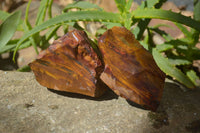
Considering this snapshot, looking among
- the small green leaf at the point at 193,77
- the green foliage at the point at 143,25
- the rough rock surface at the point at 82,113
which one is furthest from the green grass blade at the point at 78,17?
the small green leaf at the point at 193,77

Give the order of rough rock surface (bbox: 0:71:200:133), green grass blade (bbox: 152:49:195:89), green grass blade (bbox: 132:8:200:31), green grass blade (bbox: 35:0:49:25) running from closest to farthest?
rough rock surface (bbox: 0:71:200:133)
green grass blade (bbox: 132:8:200:31)
green grass blade (bbox: 152:49:195:89)
green grass blade (bbox: 35:0:49:25)

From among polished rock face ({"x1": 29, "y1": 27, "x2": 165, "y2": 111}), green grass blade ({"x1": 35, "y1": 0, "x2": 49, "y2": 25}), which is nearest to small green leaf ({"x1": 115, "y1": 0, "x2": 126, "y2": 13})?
polished rock face ({"x1": 29, "y1": 27, "x2": 165, "y2": 111})

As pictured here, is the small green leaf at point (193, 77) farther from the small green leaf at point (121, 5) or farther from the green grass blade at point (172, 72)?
the small green leaf at point (121, 5)

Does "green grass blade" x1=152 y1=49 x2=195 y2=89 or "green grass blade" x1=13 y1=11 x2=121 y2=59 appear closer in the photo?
"green grass blade" x1=13 y1=11 x2=121 y2=59

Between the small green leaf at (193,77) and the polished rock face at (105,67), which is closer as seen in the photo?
the polished rock face at (105,67)

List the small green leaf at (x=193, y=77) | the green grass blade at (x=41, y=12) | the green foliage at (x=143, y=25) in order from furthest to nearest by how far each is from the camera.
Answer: the green grass blade at (x=41, y=12), the small green leaf at (x=193, y=77), the green foliage at (x=143, y=25)

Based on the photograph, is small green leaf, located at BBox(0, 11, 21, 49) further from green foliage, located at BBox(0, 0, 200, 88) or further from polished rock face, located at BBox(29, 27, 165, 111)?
polished rock face, located at BBox(29, 27, 165, 111)
